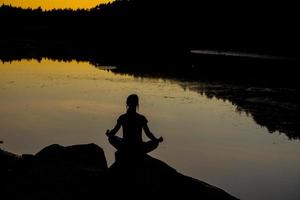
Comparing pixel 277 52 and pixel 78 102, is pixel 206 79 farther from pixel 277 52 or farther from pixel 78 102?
pixel 277 52

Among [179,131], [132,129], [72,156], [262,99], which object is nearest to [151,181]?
[132,129]

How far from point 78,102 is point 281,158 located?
55.4 feet

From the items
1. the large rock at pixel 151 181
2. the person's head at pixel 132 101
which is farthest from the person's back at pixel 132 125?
the large rock at pixel 151 181

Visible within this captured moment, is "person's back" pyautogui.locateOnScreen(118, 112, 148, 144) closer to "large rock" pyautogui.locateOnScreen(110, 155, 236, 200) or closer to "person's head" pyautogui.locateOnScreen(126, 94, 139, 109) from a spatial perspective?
"person's head" pyautogui.locateOnScreen(126, 94, 139, 109)

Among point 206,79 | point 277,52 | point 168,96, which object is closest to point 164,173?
point 168,96

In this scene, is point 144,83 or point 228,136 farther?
point 144,83

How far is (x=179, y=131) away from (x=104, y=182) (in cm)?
1502

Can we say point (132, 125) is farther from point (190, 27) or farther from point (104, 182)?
point (190, 27)

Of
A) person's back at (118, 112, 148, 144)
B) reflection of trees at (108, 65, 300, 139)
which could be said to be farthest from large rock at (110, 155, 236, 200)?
reflection of trees at (108, 65, 300, 139)

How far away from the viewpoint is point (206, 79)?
176 ft

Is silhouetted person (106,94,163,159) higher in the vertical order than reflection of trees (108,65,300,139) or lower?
higher

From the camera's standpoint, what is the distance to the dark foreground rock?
1045 cm

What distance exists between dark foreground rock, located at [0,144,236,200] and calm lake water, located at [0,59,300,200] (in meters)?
5.36

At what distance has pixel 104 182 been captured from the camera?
10719 millimetres
